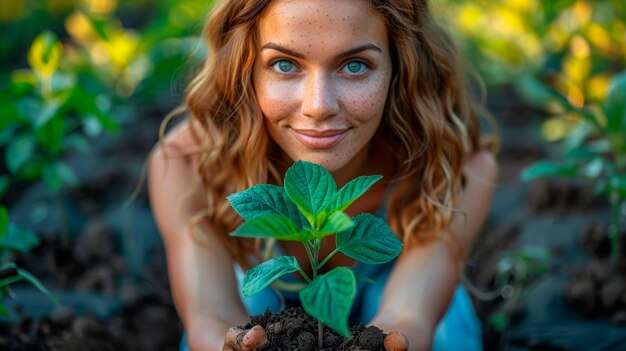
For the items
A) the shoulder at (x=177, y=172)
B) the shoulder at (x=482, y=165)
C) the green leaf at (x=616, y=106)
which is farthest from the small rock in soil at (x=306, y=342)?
the green leaf at (x=616, y=106)

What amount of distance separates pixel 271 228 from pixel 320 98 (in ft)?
0.94

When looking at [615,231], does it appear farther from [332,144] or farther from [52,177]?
[52,177]

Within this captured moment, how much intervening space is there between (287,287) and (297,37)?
647mm

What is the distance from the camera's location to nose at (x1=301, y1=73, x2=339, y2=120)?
1.30 meters

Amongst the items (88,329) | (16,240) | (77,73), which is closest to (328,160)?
(16,240)

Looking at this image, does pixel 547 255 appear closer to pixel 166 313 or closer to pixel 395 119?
pixel 395 119

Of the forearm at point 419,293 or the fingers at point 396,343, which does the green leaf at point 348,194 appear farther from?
the forearm at point 419,293

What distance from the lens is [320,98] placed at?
1.30 meters

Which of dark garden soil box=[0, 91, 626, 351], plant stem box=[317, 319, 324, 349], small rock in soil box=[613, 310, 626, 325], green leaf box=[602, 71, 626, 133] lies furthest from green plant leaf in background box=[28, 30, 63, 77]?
small rock in soil box=[613, 310, 626, 325]

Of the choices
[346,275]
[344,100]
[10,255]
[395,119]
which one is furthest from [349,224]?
[10,255]

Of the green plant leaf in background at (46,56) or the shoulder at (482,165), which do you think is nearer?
the shoulder at (482,165)

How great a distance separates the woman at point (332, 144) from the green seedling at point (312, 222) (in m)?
0.11

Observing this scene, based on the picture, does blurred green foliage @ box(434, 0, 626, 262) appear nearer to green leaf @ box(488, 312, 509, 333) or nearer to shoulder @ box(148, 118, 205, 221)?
green leaf @ box(488, 312, 509, 333)

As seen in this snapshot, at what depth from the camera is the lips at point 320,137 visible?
4.44 ft
